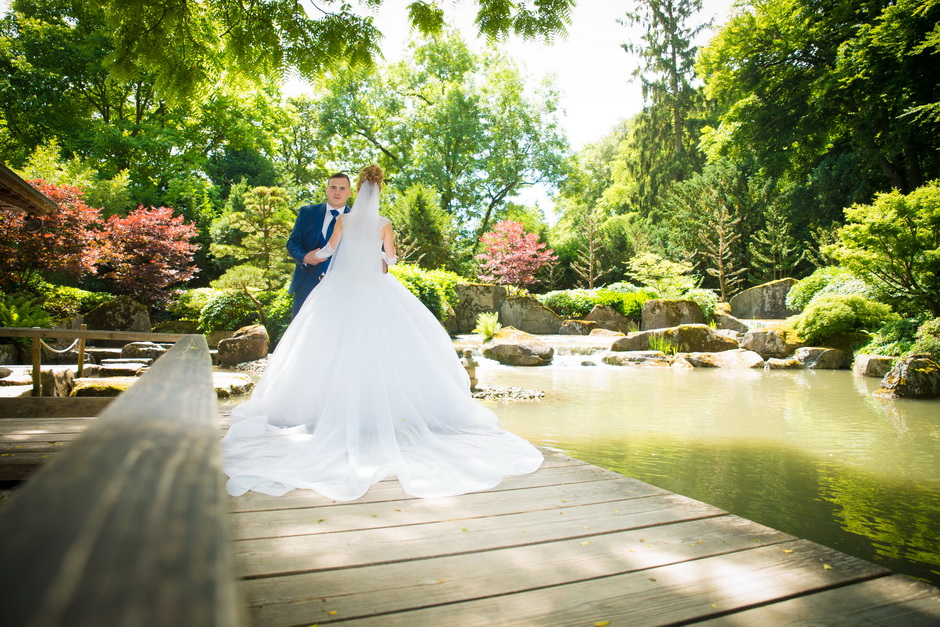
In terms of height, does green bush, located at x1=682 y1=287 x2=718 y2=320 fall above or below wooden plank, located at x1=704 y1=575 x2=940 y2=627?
above

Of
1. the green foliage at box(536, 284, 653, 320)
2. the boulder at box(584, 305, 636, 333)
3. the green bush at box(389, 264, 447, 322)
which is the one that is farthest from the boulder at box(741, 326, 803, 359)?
the green bush at box(389, 264, 447, 322)

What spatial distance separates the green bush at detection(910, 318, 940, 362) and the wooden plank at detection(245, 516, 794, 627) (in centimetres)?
913

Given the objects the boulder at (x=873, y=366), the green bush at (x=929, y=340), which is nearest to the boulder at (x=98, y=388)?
the green bush at (x=929, y=340)

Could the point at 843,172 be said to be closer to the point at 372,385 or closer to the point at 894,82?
the point at 894,82

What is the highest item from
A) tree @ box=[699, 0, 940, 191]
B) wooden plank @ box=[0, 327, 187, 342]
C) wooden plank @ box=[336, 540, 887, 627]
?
tree @ box=[699, 0, 940, 191]

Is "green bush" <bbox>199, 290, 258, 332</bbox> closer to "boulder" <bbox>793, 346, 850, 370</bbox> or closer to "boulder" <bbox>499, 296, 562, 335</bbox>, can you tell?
"boulder" <bbox>499, 296, 562, 335</bbox>

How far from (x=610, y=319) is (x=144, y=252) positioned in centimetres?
1350

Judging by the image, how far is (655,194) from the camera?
27.5 metres

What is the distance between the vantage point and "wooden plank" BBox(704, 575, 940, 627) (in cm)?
150

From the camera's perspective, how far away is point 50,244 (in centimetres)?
1141

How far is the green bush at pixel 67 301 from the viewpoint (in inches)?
459

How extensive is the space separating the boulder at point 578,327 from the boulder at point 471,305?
7.90ft

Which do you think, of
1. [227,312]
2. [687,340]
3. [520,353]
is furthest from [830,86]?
[227,312]

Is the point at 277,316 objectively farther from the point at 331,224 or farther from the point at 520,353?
the point at 331,224
